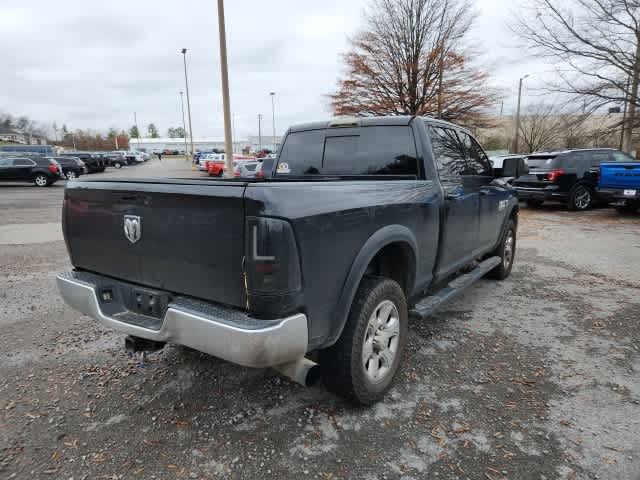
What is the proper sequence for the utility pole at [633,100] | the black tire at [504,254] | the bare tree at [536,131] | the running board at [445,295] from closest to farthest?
the running board at [445,295] → the black tire at [504,254] → the utility pole at [633,100] → the bare tree at [536,131]

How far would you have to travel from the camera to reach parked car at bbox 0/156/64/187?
2066cm

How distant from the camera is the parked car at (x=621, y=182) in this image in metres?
10.1

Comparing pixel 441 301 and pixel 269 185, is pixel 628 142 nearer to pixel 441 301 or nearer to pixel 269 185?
pixel 441 301

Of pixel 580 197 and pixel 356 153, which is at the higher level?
pixel 356 153

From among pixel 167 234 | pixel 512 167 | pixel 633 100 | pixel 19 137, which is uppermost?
pixel 19 137

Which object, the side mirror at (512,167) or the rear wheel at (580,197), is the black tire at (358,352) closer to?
the side mirror at (512,167)

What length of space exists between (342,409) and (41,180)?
2415cm

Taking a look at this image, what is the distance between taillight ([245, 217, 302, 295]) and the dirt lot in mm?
1058

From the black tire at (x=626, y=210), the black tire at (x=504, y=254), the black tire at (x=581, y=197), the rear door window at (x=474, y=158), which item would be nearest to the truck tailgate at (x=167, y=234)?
the rear door window at (x=474, y=158)

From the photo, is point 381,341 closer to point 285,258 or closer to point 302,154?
point 285,258

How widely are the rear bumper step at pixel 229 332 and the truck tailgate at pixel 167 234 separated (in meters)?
0.09

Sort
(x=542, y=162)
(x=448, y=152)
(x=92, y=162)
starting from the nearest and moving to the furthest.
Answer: (x=448, y=152) → (x=542, y=162) → (x=92, y=162)

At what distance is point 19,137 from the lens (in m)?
98.4

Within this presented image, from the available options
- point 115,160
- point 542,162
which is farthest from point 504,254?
point 115,160
